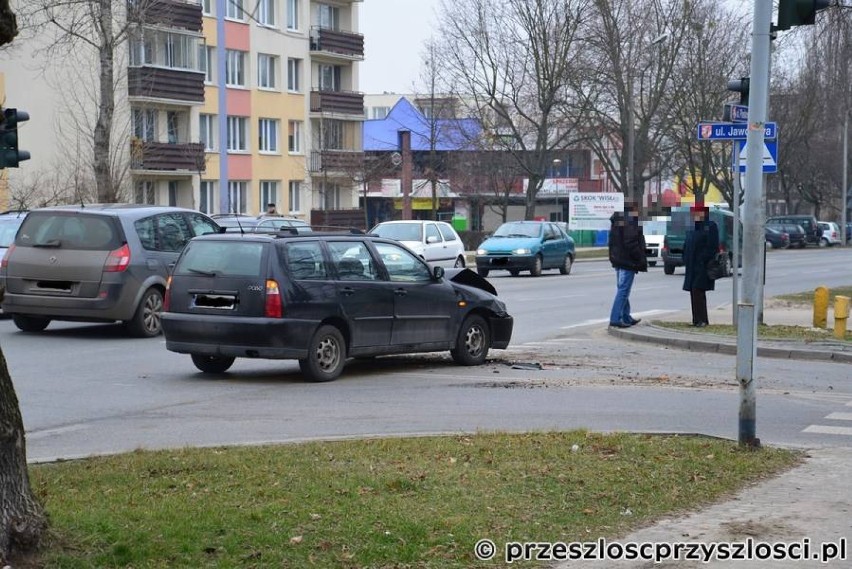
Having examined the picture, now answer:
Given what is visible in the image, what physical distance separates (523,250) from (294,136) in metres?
29.9

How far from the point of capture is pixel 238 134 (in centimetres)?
6134

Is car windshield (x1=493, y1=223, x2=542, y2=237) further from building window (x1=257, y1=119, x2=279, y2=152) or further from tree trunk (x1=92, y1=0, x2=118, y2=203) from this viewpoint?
building window (x1=257, y1=119, x2=279, y2=152)

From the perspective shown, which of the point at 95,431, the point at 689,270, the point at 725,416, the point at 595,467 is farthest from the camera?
the point at 689,270

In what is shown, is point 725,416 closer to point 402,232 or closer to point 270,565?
point 270,565

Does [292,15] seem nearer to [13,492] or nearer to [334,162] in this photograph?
[334,162]

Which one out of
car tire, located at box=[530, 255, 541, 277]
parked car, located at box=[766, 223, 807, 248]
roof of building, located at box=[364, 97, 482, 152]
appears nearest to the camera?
car tire, located at box=[530, 255, 541, 277]

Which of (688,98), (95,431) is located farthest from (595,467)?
(688,98)

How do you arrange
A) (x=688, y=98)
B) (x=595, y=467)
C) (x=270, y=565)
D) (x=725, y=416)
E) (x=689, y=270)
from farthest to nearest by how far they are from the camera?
(x=688, y=98) → (x=689, y=270) → (x=725, y=416) → (x=595, y=467) → (x=270, y=565)

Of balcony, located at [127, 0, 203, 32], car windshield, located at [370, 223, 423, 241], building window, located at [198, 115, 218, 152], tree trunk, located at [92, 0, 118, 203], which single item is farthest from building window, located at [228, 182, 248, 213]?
car windshield, located at [370, 223, 423, 241]

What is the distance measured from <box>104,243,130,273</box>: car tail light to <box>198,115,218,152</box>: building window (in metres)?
41.9

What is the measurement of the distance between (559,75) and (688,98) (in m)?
7.76

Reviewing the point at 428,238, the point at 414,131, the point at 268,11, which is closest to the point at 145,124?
the point at 268,11

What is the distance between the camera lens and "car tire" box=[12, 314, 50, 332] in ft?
61.1

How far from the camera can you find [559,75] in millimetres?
59031
